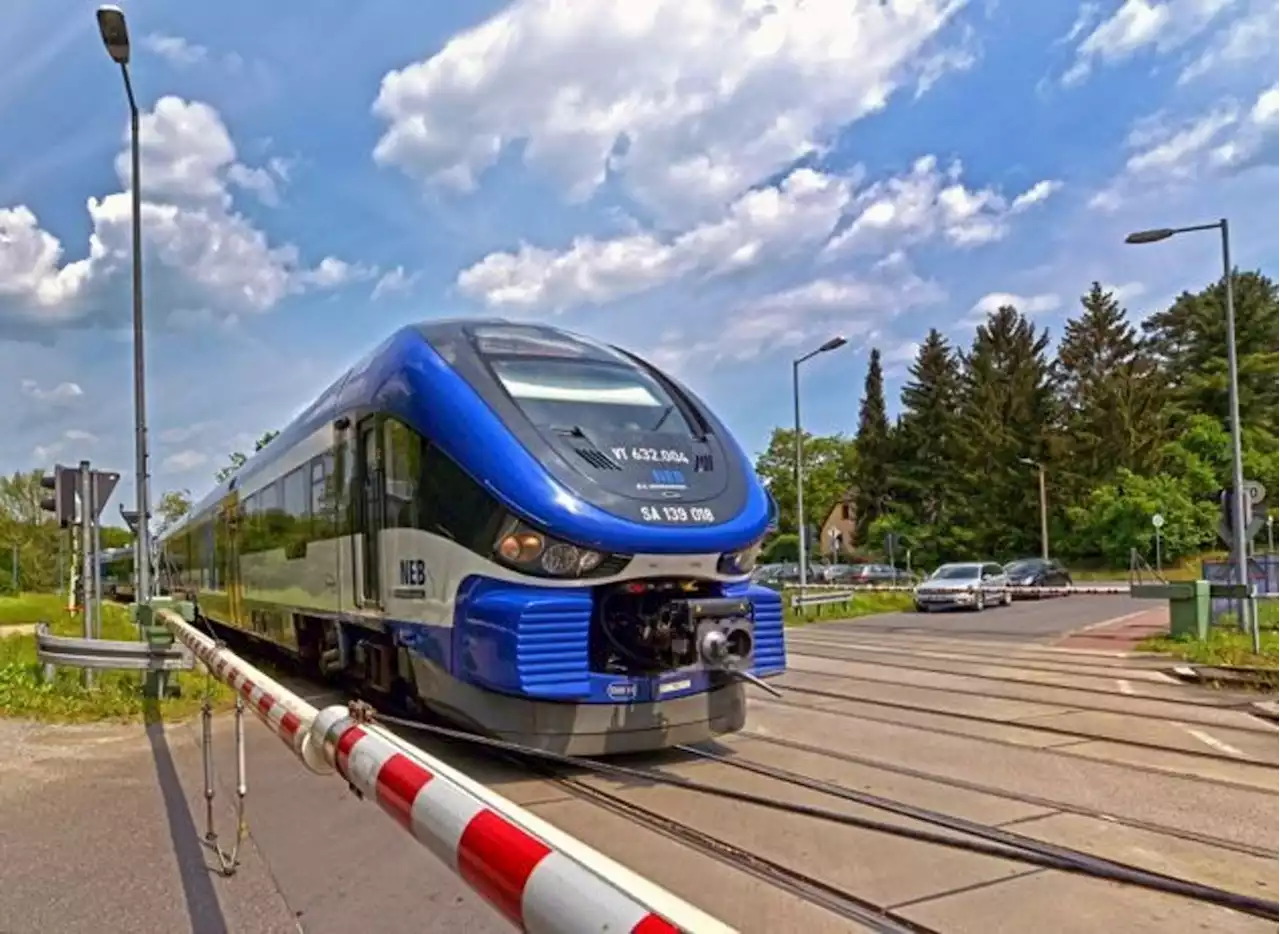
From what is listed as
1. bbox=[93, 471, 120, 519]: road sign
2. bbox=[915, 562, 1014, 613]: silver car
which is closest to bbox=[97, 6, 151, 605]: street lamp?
bbox=[93, 471, 120, 519]: road sign

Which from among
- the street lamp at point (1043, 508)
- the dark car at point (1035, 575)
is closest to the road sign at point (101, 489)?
the dark car at point (1035, 575)

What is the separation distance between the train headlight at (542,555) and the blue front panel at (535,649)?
12 cm

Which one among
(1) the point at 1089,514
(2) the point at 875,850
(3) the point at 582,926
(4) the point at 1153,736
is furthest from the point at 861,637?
(1) the point at 1089,514

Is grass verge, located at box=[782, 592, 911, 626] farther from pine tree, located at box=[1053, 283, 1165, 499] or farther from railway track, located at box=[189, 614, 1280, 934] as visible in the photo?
pine tree, located at box=[1053, 283, 1165, 499]

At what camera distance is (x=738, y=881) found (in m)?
5.25

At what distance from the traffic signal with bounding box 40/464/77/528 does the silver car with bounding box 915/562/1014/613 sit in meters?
27.2

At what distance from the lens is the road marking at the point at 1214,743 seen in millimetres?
8438

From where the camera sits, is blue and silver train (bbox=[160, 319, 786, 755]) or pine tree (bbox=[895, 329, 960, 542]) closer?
blue and silver train (bbox=[160, 319, 786, 755])

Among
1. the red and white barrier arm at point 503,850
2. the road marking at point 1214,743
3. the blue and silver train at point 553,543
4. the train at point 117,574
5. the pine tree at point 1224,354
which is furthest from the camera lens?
the pine tree at point 1224,354

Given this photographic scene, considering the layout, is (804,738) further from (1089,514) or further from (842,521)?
(842,521)

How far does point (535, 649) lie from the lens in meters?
7.01

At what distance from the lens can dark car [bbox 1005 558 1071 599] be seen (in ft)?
141

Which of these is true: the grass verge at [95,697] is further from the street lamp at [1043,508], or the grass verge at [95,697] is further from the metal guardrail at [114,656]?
the street lamp at [1043,508]

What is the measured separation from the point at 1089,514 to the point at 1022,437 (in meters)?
10.6
